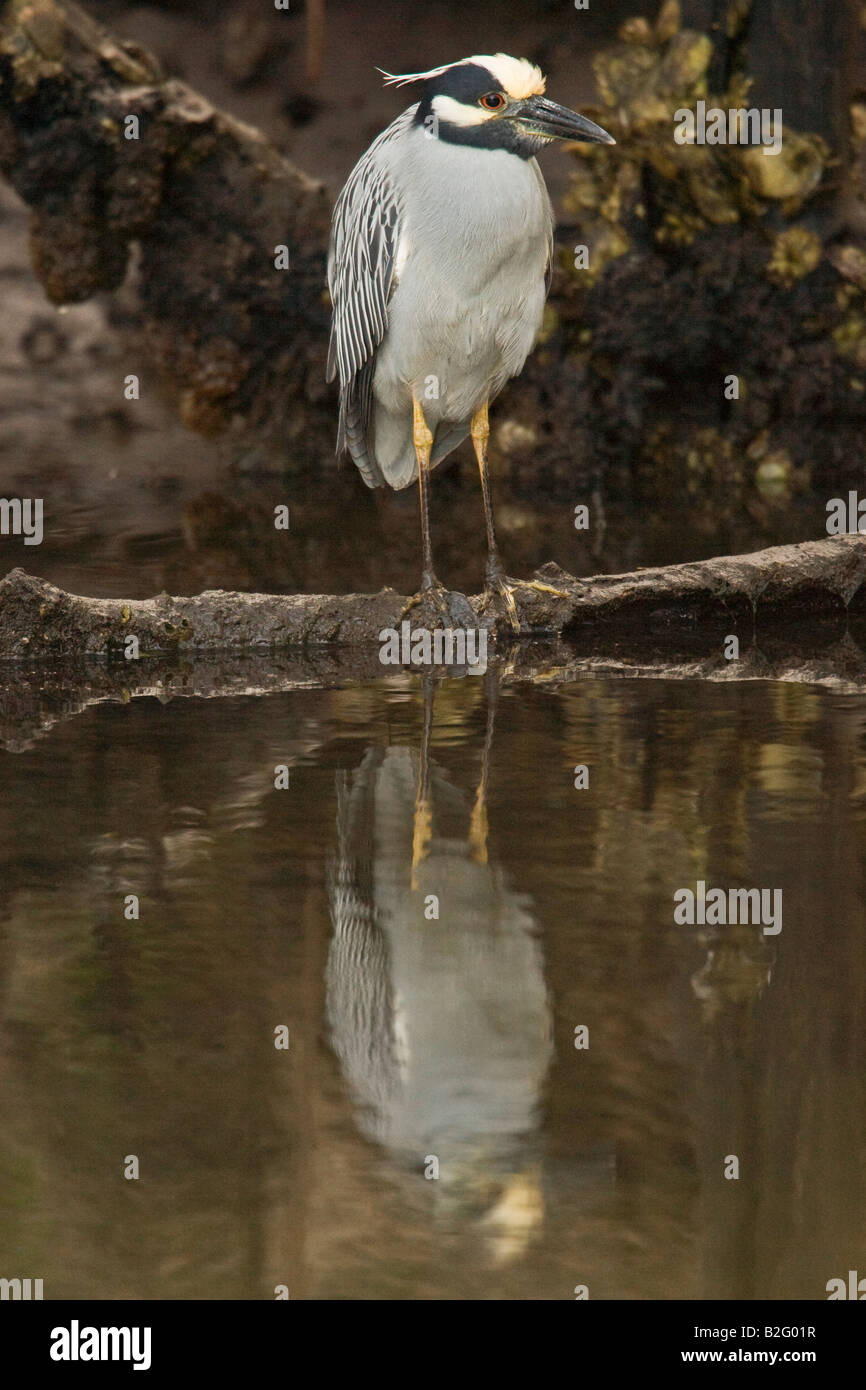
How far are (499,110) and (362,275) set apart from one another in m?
0.86

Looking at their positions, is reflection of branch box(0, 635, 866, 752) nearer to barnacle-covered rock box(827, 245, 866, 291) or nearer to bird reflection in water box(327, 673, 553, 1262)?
bird reflection in water box(327, 673, 553, 1262)

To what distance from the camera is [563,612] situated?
22.6ft

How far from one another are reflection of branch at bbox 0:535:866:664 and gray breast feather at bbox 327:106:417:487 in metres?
0.86

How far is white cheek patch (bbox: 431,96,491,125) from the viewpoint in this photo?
652cm

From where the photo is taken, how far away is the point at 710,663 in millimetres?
6625

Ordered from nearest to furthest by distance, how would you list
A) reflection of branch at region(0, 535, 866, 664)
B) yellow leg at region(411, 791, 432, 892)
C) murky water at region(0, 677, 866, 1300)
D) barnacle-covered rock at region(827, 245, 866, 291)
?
murky water at region(0, 677, 866, 1300), yellow leg at region(411, 791, 432, 892), reflection of branch at region(0, 535, 866, 664), barnacle-covered rock at region(827, 245, 866, 291)

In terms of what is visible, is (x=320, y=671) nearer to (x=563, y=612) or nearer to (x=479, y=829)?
(x=563, y=612)

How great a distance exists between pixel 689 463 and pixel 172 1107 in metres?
10.0

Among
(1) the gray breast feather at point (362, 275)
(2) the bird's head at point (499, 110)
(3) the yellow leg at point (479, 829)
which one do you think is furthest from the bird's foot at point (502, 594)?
(3) the yellow leg at point (479, 829)

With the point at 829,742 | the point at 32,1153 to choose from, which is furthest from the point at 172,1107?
Result: the point at 829,742

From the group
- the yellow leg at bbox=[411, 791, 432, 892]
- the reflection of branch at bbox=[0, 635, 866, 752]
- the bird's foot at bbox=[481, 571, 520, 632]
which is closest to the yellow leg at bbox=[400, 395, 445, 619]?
the bird's foot at bbox=[481, 571, 520, 632]

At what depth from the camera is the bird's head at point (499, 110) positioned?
6504 millimetres

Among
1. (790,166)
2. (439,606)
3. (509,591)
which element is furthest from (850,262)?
(439,606)

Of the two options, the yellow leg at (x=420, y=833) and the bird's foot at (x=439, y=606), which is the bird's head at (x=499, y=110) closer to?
the bird's foot at (x=439, y=606)
